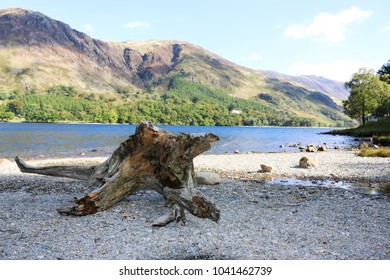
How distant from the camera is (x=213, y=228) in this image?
940 centimetres

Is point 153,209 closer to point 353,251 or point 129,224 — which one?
point 129,224

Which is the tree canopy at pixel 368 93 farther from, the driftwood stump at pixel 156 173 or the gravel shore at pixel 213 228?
the driftwood stump at pixel 156 173

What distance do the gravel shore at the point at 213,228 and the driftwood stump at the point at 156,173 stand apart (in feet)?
1.28

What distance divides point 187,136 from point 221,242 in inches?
137

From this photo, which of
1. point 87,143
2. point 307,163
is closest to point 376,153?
point 307,163

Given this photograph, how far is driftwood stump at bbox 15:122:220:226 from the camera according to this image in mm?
9891

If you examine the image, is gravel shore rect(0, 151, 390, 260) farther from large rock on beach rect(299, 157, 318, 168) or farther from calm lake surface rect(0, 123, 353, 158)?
calm lake surface rect(0, 123, 353, 158)

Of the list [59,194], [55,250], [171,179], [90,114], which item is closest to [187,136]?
[171,179]

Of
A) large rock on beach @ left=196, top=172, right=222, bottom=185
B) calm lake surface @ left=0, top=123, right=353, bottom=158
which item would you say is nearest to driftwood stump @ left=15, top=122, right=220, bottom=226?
large rock on beach @ left=196, top=172, right=222, bottom=185

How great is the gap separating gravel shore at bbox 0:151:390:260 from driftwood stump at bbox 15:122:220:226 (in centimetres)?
39

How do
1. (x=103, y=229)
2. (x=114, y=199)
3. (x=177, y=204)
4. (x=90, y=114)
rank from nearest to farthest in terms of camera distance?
1. (x=103, y=229)
2. (x=177, y=204)
3. (x=114, y=199)
4. (x=90, y=114)

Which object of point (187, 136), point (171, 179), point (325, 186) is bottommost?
point (325, 186)

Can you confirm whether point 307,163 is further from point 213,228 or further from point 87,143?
point 87,143

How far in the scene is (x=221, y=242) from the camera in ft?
27.1
